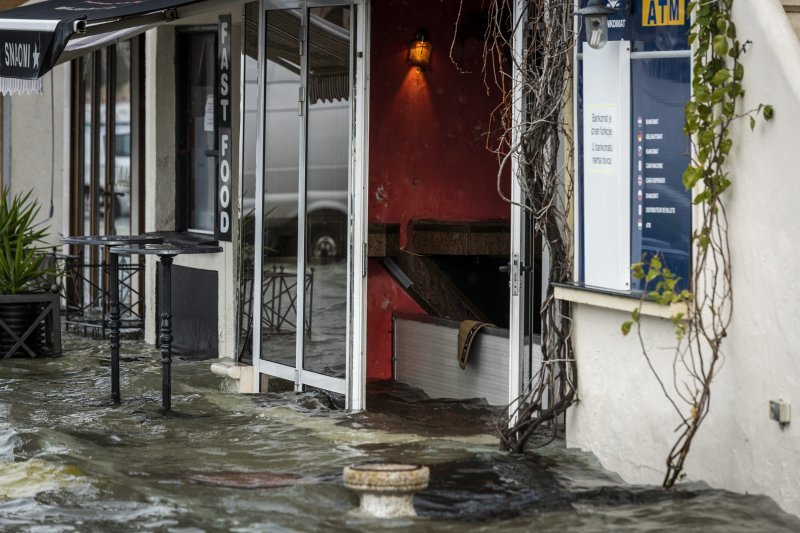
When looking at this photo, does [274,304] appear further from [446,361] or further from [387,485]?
[387,485]

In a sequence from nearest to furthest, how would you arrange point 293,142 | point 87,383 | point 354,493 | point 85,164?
point 354,493, point 293,142, point 87,383, point 85,164

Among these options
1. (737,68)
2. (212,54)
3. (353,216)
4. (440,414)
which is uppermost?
(212,54)

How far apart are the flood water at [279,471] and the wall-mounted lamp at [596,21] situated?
2055 mm

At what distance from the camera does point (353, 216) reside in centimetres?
783

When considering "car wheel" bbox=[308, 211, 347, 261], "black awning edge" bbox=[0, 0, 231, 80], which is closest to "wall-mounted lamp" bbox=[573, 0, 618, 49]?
"car wheel" bbox=[308, 211, 347, 261]

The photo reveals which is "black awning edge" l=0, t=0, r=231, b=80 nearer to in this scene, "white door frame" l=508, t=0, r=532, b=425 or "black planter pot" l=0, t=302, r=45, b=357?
"white door frame" l=508, t=0, r=532, b=425

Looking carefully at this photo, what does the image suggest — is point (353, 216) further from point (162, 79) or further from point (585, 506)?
point (162, 79)

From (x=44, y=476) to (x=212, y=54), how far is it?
5.42 meters

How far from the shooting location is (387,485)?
5.11 m

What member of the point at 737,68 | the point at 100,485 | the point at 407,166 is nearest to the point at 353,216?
the point at 407,166

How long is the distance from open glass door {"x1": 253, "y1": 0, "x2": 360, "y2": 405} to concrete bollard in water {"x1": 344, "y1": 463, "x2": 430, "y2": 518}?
2750 mm

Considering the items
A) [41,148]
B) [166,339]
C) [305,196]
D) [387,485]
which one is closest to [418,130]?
[305,196]

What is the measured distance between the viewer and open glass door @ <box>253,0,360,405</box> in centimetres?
802

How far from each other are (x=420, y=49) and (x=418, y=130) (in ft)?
2.00
